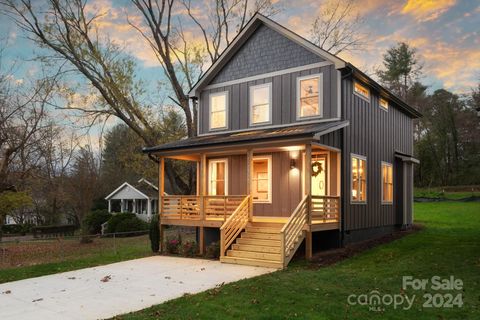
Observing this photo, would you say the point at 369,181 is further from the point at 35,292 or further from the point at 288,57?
the point at 35,292

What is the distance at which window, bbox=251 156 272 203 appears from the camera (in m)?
15.4

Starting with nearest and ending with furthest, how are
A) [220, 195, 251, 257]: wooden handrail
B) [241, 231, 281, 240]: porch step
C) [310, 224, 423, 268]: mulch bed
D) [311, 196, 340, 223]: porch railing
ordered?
[310, 224, 423, 268]: mulch bed → [241, 231, 281, 240]: porch step → [220, 195, 251, 257]: wooden handrail → [311, 196, 340, 223]: porch railing

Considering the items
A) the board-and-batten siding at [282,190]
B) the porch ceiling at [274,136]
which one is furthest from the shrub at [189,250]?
the porch ceiling at [274,136]

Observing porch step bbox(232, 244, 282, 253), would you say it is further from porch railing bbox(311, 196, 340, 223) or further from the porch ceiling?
the porch ceiling

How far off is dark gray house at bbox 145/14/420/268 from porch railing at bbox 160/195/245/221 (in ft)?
0.12

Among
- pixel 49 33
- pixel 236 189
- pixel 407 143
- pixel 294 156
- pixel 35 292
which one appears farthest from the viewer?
pixel 49 33

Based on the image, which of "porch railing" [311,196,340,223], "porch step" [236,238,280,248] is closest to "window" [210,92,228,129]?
"porch railing" [311,196,340,223]

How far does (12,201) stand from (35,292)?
11452mm

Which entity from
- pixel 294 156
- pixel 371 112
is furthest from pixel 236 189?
pixel 371 112

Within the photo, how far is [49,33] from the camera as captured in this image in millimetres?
22969

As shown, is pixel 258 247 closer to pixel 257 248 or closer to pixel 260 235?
pixel 257 248

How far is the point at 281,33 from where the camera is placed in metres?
15.8

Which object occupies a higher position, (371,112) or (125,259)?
(371,112)

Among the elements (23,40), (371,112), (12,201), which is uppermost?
(23,40)
